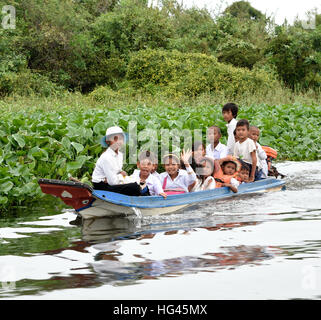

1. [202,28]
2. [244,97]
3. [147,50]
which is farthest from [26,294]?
[202,28]

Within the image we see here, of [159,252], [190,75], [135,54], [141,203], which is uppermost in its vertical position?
[135,54]

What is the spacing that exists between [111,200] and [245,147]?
2.94 metres

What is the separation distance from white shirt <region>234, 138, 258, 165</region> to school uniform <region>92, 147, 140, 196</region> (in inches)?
93.6

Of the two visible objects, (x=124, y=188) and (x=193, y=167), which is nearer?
(x=124, y=188)

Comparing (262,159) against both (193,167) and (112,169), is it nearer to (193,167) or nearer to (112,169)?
(193,167)

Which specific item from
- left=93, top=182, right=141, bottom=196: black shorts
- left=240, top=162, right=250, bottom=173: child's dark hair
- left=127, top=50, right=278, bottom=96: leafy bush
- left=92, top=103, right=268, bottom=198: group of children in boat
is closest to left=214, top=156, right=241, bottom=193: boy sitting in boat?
left=92, top=103, right=268, bottom=198: group of children in boat

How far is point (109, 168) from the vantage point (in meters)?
7.99

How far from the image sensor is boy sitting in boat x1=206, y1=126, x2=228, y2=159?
9.87 m

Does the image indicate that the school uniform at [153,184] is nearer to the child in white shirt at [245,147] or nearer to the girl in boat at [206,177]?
the girl in boat at [206,177]

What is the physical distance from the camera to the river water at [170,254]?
15.8 ft

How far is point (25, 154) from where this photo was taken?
974 cm

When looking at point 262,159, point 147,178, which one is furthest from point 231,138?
point 147,178

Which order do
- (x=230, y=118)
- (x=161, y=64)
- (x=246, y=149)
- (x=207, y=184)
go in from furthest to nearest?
(x=161, y=64) → (x=230, y=118) → (x=246, y=149) → (x=207, y=184)

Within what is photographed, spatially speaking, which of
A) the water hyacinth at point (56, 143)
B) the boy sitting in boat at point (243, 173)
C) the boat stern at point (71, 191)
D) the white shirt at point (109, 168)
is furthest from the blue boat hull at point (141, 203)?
the water hyacinth at point (56, 143)
